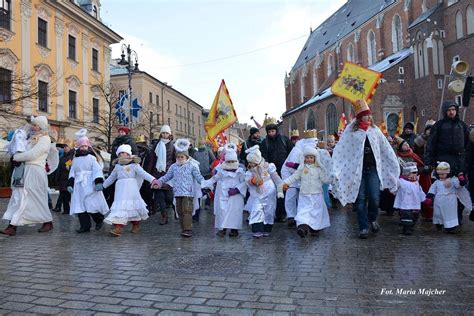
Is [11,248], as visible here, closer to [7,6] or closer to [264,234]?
[264,234]

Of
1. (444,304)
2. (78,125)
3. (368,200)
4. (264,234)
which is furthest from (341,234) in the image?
(78,125)

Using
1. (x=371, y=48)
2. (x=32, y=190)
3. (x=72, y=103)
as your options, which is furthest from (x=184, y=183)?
(x=371, y=48)

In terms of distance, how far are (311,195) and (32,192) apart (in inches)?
195

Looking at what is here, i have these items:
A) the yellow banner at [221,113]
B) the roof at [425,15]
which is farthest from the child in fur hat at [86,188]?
the roof at [425,15]

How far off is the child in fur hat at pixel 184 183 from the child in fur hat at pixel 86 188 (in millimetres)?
1191

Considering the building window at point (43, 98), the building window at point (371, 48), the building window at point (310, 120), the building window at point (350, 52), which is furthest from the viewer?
the building window at point (350, 52)

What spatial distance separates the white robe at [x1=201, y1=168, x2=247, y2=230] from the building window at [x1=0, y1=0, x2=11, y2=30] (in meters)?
22.0

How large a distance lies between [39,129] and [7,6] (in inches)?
839

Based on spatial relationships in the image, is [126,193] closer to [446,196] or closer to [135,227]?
[135,227]

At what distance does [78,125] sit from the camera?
31.4 meters

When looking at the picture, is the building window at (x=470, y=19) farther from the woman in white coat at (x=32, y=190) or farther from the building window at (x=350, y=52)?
the woman in white coat at (x=32, y=190)

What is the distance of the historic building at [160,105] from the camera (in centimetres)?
4699

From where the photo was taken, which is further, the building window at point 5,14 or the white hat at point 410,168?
the building window at point 5,14

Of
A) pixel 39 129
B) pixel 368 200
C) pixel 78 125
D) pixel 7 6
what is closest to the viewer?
pixel 368 200
